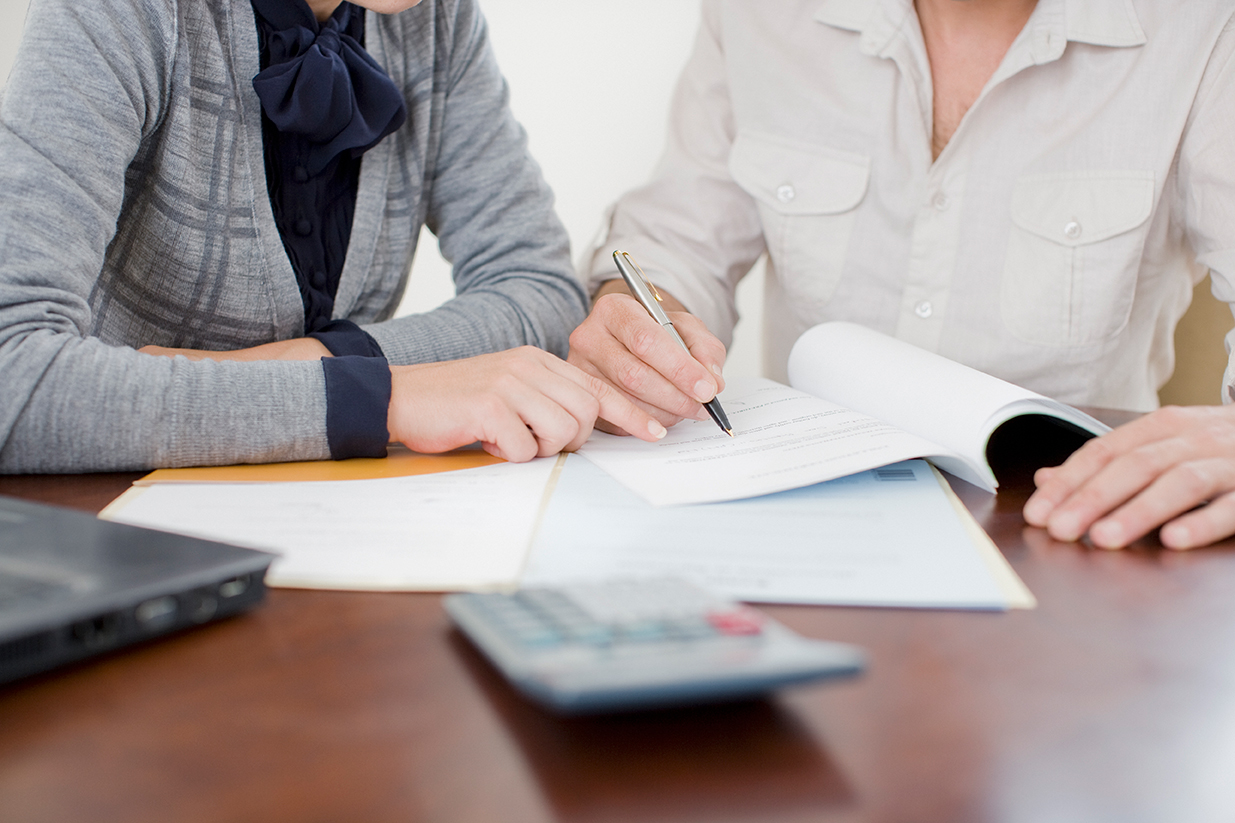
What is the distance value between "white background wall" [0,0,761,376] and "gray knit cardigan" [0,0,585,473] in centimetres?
140

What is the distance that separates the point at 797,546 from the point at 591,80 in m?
2.29

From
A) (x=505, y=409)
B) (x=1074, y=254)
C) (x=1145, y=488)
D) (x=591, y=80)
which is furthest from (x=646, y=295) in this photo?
(x=591, y=80)

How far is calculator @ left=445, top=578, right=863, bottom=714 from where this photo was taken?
297mm

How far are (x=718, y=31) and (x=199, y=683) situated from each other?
131cm

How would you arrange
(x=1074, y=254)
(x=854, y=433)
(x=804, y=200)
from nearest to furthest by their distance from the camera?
(x=854, y=433) < (x=1074, y=254) < (x=804, y=200)

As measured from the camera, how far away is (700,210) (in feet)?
4.53

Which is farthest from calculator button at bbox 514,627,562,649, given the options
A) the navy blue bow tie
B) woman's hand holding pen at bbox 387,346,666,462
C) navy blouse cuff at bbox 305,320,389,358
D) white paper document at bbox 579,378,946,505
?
the navy blue bow tie

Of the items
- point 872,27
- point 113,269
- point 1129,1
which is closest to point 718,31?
point 872,27

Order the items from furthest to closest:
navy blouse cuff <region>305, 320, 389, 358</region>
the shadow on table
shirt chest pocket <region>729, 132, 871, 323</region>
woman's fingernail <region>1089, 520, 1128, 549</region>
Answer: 1. shirt chest pocket <region>729, 132, 871, 323</region>
2. navy blouse cuff <region>305, 320, 389, 358</region>
3. woman's fingernail <region>1089, 520, 1128, 549</region>
4. the shadow on table

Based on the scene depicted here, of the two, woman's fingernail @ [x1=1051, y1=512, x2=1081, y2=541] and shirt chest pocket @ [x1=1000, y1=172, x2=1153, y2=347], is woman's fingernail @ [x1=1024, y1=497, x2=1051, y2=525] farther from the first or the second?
shirt chest pocket @ [x1=1000, y1=172, x2=1153, y2=347]

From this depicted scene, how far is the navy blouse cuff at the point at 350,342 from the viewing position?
0.91 meters

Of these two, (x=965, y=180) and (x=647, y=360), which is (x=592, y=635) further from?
(x=965, y=180)

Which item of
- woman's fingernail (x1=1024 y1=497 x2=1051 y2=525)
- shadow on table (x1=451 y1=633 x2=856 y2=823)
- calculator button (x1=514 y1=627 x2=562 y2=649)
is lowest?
woman's fingernail (x1=1024 y1=497 x2=1051 y2=525)

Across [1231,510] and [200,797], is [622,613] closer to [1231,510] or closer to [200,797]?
[200,797]
